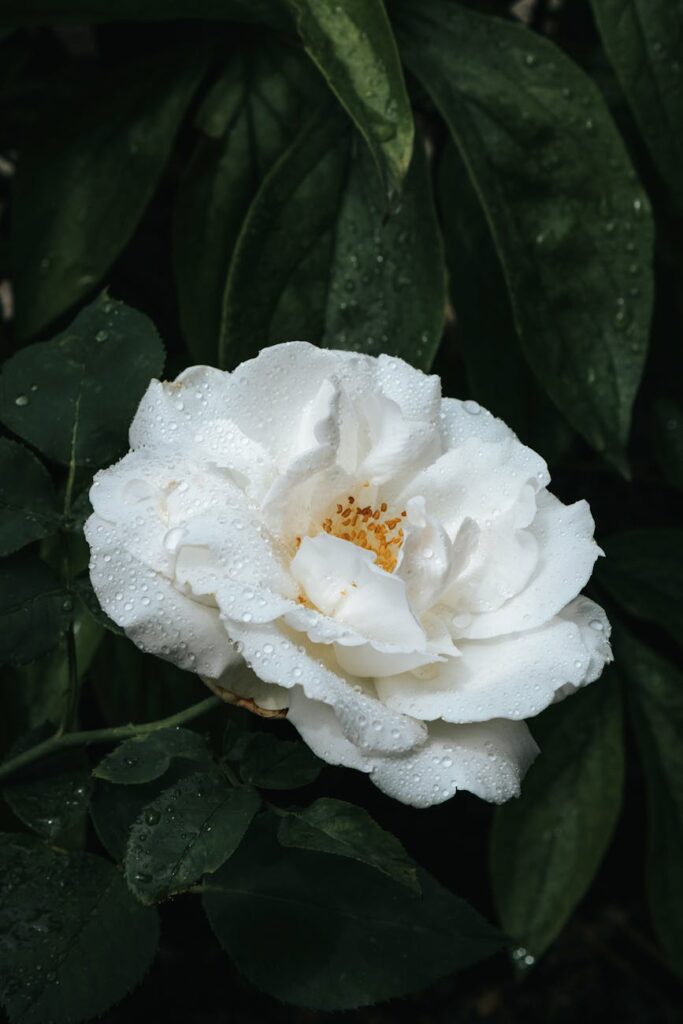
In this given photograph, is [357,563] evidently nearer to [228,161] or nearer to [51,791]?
[51,791]

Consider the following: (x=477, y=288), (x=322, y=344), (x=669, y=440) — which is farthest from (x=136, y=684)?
(x=669, y=440)

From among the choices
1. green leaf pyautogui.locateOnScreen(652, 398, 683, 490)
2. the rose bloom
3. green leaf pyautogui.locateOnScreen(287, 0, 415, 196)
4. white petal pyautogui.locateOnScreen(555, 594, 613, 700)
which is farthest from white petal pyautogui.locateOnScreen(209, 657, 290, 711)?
green leaf pyautogui.locateOnScreen(652, 398, 683, 490)

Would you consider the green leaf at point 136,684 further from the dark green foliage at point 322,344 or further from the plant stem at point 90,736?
the plant stem at point 90,736

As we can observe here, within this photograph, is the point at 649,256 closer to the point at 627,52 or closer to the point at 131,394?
the point at 627,52

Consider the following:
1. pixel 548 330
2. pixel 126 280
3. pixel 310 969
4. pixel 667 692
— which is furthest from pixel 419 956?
pixel 126 280

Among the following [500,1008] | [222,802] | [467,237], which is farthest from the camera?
[500,1008]

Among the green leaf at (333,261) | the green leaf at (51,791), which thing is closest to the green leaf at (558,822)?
the green leaf at (333,261)
